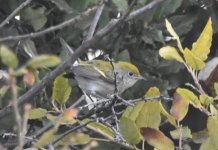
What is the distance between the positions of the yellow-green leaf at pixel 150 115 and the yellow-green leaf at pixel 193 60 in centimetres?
23

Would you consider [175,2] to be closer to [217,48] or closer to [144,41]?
[144,41]

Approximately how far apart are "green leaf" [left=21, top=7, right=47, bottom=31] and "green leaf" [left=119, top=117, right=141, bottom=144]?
1.21 metres

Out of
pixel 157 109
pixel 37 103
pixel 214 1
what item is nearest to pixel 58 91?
pixel 157 109

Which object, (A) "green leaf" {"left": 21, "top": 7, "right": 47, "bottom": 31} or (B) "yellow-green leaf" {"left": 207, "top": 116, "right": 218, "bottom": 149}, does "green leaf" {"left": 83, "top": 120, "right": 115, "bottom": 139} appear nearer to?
(B) "yellow-green leaf" {"left": 207, "top": 116, "right": 218, "bottom": 149}

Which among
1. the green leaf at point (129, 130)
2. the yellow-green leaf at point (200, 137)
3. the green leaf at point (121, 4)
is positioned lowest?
the yellow-green leaf at point (200, 137)

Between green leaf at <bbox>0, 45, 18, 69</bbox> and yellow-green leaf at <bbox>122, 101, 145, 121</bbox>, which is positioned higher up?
green leaf at <bbox>0, 45, 18, 69</bbox>

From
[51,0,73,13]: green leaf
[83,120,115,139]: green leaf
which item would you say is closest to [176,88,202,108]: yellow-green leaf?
[83,120,115,139]: green leaf

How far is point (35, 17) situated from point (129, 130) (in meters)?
1.24

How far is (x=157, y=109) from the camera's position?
2.26 m

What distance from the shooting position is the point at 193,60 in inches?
81.8

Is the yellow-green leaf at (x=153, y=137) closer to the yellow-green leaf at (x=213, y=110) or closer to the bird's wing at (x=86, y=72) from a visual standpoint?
the yellow-green leaf at (x=213, y=110)

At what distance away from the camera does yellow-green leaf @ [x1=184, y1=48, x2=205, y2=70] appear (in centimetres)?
207

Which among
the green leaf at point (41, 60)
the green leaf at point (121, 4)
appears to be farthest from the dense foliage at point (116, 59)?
the green leaf at point (41, 60)

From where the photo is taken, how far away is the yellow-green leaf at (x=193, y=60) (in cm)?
207
